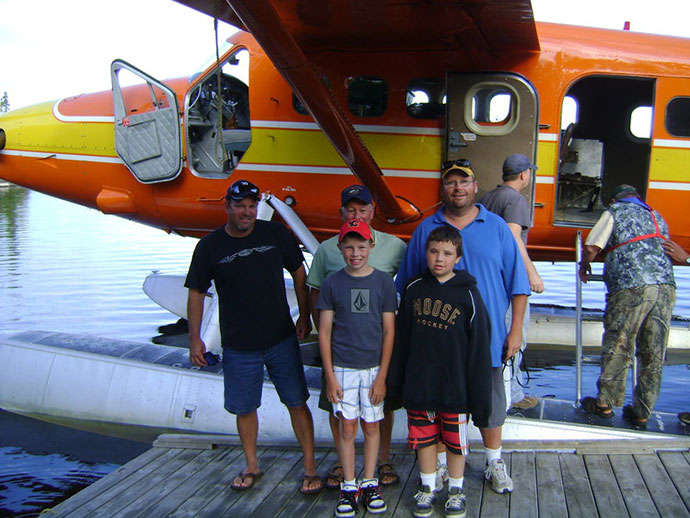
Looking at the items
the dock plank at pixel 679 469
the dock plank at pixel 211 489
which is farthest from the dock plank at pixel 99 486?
the dock plank at pixel 679 469

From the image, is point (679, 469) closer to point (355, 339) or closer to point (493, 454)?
point (493, 454)

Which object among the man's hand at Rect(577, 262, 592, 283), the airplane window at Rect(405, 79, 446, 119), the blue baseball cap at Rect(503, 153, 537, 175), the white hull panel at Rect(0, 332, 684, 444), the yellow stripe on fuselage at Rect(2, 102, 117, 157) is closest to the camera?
the blue baseball cap at Rect(503, 153, 537, 175)

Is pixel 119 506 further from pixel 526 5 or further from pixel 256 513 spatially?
pixel 526 5

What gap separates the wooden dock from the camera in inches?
132

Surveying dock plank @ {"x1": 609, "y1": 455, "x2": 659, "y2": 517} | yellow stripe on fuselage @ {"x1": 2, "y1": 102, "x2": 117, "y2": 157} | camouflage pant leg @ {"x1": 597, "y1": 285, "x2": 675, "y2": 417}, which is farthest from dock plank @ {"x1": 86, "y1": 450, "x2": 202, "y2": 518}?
yellow stripe on fuselage @ {"x1": 2, "y1": 102, "x2": 117, "y2": 157}

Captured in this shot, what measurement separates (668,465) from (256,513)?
2399mm

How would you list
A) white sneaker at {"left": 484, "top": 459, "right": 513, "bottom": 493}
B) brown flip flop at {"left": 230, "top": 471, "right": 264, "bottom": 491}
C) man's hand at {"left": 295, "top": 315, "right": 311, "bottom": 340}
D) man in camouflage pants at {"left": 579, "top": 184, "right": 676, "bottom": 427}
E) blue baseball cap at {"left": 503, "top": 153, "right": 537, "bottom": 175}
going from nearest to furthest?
white sneaker at {"left": 484, "top": 459, "right": 513, "bottom": 493}, brown flip flop at {"left": 230, "top": 471, "right": 264, "bottom": 491}, man's hand at {"left": 295, "top": 315, "right": 311, "bottom": 340}, blue baseball cap at {"left": 503, "top": 153, "right": 537, "bottom": 175}, man in camouflage pants at {"left": 579, "top": 184, "right": 676, "bottom": 427}

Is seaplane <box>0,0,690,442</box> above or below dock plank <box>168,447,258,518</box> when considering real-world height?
above

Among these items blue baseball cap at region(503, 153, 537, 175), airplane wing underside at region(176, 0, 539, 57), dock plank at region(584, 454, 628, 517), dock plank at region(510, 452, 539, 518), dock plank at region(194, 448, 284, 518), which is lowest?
dock plank at region(194, 448, 284, 518)

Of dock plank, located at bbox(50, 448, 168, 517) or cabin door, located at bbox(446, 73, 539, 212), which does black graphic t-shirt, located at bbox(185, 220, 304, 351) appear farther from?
cabin door, located at bbox(446, 73, 539, 212)

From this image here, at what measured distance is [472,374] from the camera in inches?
123

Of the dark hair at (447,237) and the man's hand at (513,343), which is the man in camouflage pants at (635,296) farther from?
the dark hair at (447,237)

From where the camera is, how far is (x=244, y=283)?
3.57 metres

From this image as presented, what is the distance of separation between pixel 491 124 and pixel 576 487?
3322 millimetres
